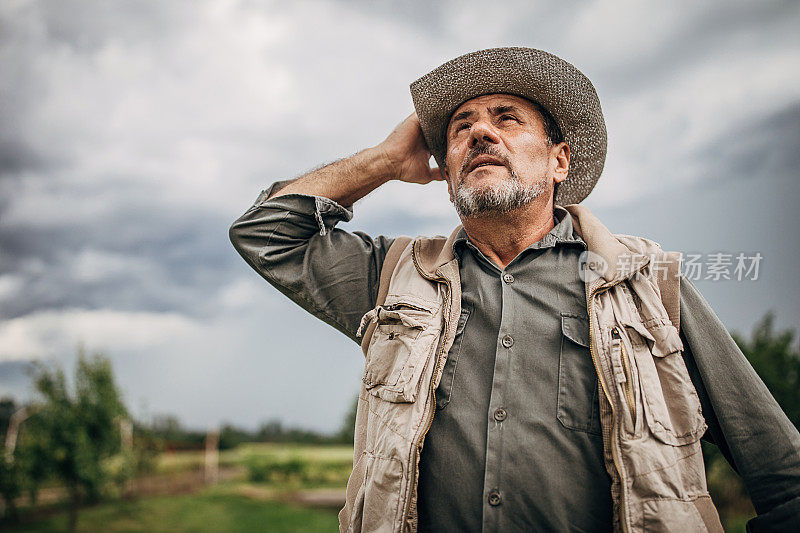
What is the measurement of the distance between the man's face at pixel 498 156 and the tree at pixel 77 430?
13.5 meters

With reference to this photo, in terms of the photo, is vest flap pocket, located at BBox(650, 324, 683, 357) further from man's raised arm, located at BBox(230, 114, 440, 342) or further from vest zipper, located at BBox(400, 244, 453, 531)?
man's raised arm, located at BBox(230, 114, 440, 342)

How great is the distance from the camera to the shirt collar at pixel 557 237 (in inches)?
87.6

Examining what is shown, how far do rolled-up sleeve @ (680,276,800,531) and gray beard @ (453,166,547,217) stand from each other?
0.77 m

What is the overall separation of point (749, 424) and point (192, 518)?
20.2 meters

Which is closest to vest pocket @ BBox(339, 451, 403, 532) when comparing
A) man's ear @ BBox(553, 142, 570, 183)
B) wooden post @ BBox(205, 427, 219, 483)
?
man's ear @ BBox(553, 142, 570, 183)

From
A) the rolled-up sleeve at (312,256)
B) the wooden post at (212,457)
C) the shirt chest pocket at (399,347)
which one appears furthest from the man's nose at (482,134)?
the wooden post at (212,457)

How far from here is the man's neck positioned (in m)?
2.35

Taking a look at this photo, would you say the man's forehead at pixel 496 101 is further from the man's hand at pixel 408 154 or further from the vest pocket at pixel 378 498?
the vest pocket at pixel 378 498

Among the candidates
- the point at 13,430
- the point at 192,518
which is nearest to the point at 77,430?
the point at 13,430

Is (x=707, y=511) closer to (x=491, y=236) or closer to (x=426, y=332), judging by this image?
(x=426, y=332)

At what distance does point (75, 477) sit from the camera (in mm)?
12492

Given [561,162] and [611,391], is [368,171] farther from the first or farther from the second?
[611,391]

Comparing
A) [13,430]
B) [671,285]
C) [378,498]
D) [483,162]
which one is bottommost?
[13,430]

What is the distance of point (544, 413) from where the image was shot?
184 cm
